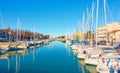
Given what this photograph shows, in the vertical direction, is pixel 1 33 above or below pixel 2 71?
above

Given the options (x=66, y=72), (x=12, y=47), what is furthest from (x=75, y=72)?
(x=12, y=47)

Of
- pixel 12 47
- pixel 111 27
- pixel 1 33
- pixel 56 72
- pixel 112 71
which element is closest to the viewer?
pixel 112 71

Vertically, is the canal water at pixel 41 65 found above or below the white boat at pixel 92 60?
below

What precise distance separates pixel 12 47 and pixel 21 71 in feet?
109

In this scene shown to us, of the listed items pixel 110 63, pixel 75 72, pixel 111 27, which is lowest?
pixel 75 72

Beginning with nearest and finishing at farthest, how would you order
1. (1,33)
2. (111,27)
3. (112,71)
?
(112,71)
(1,33)
(111,27)

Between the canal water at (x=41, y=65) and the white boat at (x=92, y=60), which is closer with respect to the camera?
the white boat at (x=92, y=60)

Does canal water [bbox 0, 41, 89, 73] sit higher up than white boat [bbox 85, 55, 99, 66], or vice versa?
white boat [bbox 85, 55, 99, 66]

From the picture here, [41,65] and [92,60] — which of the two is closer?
[92,60]

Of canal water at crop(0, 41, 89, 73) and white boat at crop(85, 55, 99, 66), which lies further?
canal water at crop(0, 41, 89, 73)

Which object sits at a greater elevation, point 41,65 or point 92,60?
point 92,60

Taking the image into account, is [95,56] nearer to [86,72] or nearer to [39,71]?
[86,72]

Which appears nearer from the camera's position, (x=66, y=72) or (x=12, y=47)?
(x=66, y=72)

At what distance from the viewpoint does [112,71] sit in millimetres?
19891
